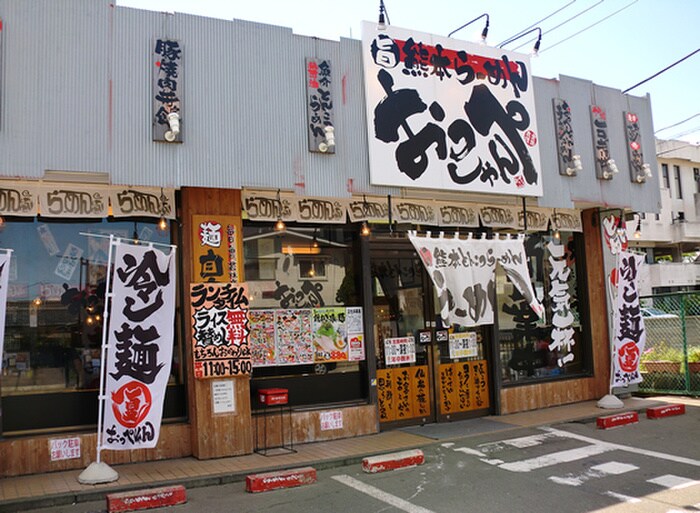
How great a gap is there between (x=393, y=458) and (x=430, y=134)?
5.13m

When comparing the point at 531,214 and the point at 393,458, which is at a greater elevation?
the point at 531,214

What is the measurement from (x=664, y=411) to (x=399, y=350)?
16.8ft

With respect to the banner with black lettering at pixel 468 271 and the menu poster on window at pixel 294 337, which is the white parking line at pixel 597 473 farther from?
the menu poster on window at pixel 294 337

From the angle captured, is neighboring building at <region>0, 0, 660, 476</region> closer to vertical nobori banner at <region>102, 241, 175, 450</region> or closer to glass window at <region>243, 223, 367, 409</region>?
glass window at <region>243, 223, 367, 409</region>

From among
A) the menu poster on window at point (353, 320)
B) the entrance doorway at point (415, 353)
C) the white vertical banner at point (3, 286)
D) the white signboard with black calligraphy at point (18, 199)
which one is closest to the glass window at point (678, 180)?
the entrance doorway at point (415, 353)

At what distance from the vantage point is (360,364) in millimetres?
10758

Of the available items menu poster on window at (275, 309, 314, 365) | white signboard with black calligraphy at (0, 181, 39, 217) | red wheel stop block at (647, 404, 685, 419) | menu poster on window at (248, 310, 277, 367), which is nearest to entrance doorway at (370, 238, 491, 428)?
menu poster on window at (275, 309, 314, 365)

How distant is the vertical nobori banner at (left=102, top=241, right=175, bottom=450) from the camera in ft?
25.9

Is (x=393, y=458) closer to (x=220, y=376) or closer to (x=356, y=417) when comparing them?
(x=356, y=417)

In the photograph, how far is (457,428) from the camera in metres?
11.0

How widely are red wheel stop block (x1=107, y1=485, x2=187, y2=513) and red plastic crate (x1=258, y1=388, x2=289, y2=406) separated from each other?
7.16 ft

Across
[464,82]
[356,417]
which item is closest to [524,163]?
[464,82]

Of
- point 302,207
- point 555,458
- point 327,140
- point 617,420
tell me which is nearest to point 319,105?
point 327,140

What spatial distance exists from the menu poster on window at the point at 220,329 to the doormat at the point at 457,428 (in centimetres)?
Result: 333
